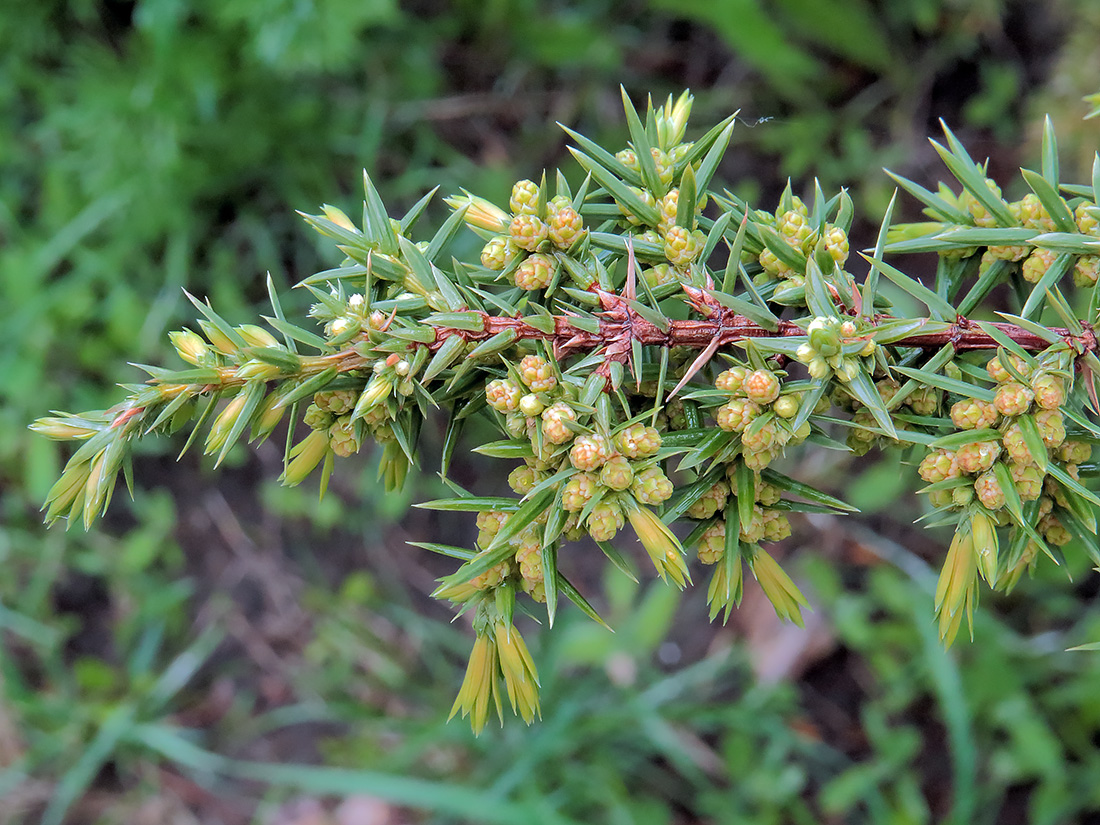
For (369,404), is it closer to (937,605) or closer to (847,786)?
(937,605)

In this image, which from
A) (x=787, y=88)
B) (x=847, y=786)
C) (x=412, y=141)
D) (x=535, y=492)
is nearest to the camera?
(x=535, y=492)

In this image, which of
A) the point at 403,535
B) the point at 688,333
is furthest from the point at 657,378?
the point at 403,535

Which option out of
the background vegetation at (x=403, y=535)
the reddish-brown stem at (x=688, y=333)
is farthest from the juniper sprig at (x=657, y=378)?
the background vegetation at (x=403, y=535)

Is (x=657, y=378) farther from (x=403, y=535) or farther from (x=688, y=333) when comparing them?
(x=403, y=535)

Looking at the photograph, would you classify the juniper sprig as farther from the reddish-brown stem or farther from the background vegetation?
the background vegetation

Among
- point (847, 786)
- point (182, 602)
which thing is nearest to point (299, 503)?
point (182, 602)

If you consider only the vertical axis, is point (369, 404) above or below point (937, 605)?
above

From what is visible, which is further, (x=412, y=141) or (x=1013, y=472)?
(x=412, y=141)
